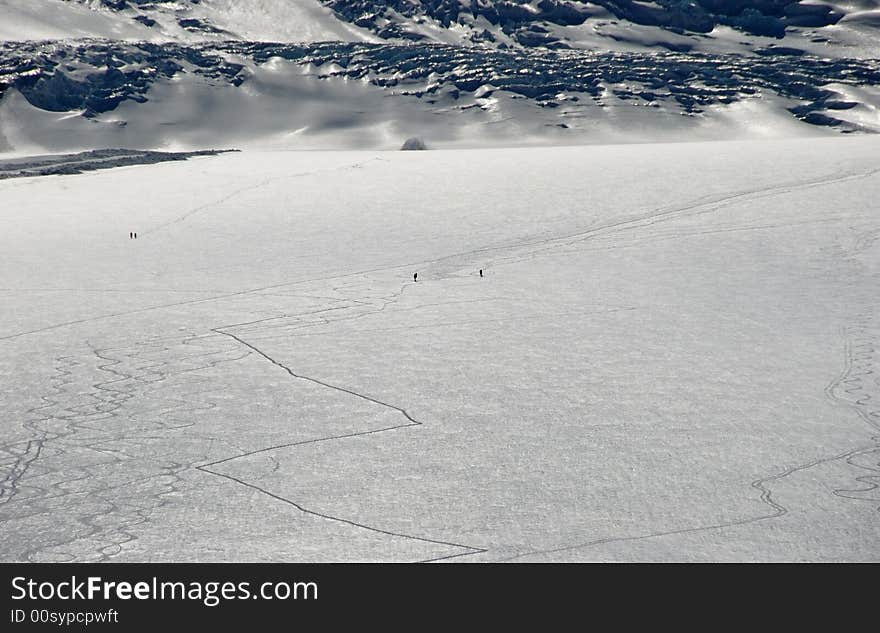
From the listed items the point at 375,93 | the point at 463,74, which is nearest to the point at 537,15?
the point at 463,74

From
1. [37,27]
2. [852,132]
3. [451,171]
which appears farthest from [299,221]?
[37,27]

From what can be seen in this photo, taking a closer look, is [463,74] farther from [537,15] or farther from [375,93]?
[537,15]

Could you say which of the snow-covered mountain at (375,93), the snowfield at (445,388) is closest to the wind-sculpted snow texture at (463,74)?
the snow-covered mountain at (375,93)

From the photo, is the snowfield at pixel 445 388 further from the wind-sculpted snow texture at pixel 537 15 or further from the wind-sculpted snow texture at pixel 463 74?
the wind-sculpted snow texture at pixel 537 15

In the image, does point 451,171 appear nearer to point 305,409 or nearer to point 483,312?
point 483,312

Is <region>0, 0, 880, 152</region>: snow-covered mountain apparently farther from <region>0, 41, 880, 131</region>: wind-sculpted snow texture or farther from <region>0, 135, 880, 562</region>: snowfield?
<region>0, 135, 880, 562</region>: snowfield

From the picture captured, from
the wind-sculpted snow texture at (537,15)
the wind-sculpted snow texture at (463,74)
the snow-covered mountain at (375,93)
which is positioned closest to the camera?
the snow-covered mountain at (375,93)

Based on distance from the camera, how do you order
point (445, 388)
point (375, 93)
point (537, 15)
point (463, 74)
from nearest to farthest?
point (445, 388), point (463, 74), point (375, 93), point (537, 15)
